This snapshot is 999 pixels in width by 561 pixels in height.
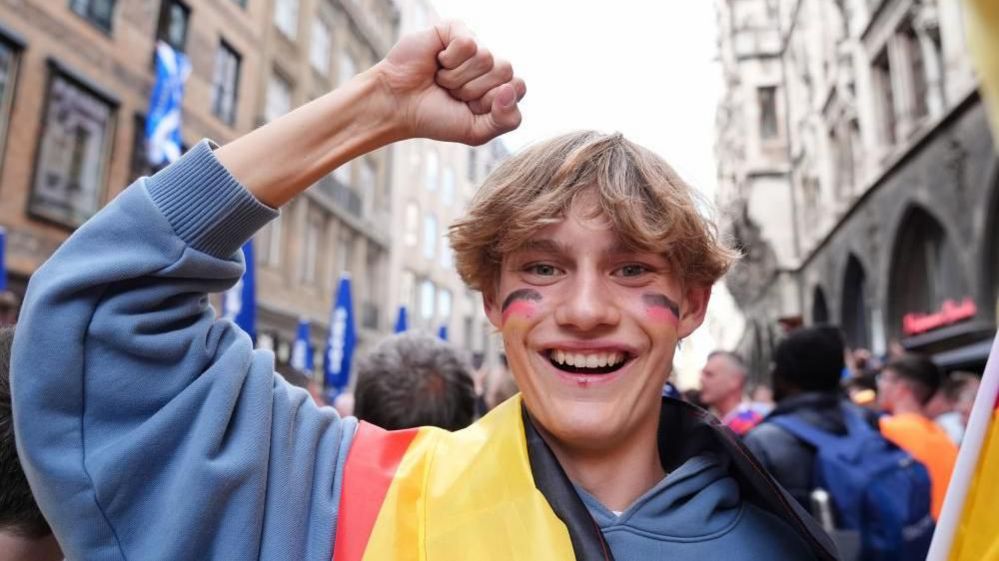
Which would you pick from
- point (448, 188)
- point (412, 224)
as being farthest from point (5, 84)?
point (448, 188)

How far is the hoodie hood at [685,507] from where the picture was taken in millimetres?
1620

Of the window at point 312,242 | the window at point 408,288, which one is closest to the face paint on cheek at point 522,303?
the window at point 312,242

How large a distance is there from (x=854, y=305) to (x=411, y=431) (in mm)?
20753

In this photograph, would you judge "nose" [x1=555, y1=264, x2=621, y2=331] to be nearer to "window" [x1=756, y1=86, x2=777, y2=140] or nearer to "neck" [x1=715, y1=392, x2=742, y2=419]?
"neck" [x1=715, y1=392, x2=742, y2=419]

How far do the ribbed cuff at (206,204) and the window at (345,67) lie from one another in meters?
24.2

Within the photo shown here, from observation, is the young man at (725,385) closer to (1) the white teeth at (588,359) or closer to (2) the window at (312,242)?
(1) the white teeth at (588,359)

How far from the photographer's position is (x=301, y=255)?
21.9m

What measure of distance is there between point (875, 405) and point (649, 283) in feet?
19.7

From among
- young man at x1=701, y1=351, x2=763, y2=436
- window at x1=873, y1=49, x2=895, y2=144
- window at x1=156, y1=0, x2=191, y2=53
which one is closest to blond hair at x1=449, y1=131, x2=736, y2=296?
young man at x1=701, y1=351, x2=763, y2=436

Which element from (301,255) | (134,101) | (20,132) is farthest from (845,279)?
(20,132)

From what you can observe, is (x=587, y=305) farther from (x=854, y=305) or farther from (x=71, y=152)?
(x=854, y=305)

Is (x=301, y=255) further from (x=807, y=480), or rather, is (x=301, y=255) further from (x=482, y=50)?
(x=482, y=50)

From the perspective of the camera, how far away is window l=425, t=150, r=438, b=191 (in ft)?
117

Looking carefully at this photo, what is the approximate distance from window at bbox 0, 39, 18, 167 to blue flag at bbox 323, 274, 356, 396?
6190 mm
